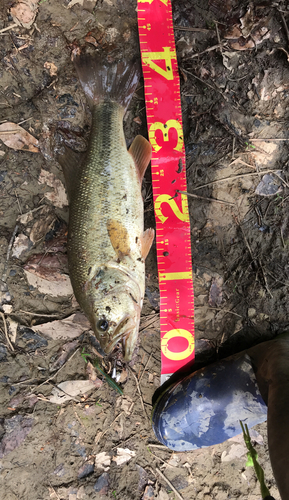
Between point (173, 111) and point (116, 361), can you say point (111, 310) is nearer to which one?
point (116, 361)

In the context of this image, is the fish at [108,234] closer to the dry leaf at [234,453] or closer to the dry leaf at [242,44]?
the dry leaf at [242,44]

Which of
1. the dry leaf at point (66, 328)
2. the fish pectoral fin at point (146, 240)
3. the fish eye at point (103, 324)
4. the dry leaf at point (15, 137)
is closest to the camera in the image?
the fish eye at point (103, 324)

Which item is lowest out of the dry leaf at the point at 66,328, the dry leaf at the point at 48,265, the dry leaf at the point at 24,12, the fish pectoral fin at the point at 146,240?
the dry leaf at the point at 66,328

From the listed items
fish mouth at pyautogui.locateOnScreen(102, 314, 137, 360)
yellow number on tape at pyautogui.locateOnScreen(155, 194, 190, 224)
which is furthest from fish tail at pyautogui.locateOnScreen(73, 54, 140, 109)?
fish mouth at pyautogui.locateOnScreen(102, 314, 137, 360)

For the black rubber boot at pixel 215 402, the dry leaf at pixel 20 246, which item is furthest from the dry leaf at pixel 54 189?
the black rubber boot at pixel 215 402

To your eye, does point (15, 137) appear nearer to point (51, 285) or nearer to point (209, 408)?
point (51, 285)

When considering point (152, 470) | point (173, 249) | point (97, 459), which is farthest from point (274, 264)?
point (97, 459)
